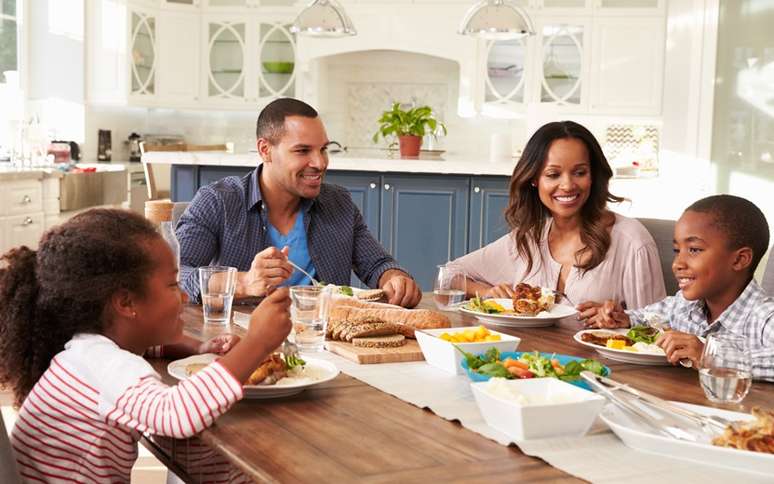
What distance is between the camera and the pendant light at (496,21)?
199 inches

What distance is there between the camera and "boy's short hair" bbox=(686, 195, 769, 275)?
6.66 feet

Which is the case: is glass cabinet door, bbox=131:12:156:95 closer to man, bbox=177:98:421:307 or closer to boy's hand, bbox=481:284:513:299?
man, bbox=177:98:421:307

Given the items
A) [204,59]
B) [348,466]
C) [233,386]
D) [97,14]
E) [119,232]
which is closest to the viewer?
[348,466]

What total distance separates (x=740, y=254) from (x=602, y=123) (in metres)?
5.69

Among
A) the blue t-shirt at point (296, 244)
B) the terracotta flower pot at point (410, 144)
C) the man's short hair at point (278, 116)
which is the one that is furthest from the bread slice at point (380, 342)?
the terracotta flower pot at point (410, 144)

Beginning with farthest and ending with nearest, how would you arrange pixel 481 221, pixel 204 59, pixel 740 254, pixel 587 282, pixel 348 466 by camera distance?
pixel 204 59
pixel 481 221
pixel 587 282
pixel 740 254
pixel 348 466

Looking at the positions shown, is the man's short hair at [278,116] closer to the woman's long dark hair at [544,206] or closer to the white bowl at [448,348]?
the woman's long dark hair at [544,206]

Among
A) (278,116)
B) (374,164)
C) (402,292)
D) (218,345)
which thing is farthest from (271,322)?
(374,164)

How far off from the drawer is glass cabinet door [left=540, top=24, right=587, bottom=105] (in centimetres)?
383

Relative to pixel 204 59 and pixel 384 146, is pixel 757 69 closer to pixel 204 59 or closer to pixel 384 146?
pixel 384 146

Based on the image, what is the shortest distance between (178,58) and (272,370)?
6.94 m

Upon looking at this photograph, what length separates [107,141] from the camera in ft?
25.0

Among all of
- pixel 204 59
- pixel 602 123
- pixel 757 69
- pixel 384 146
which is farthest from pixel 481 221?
pixel 204 59

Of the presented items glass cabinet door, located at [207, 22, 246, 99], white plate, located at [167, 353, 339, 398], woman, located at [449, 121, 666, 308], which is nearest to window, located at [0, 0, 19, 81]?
glass cabinet door, located at [207, 22, 246, 99]
